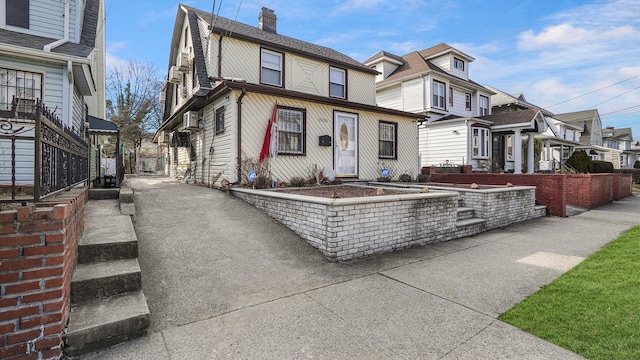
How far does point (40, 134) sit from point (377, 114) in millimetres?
10681

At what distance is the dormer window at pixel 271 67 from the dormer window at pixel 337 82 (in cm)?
255

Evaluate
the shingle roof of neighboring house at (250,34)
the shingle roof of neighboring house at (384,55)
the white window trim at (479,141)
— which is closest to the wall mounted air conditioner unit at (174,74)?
the shingle roof of neighboring house at (250,34)

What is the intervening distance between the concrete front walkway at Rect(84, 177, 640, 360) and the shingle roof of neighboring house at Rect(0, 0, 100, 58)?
5.00m

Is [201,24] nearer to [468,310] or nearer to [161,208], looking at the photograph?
[161,208]

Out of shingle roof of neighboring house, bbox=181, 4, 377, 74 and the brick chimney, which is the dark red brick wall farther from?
the brick chimney

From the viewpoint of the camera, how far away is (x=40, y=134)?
231 cm

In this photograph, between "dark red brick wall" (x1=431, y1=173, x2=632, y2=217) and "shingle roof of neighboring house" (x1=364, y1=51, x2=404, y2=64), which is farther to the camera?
"shingle roof of neighboring house" (x1=364, y1=51, x2=404, y2=64)

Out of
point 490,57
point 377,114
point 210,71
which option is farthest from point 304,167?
point 490,57

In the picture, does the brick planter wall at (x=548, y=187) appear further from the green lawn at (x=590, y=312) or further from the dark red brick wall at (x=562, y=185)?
the green lawn at (x=590, y=312)

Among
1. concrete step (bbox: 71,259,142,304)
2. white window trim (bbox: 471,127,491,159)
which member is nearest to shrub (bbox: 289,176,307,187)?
concrete step (bbox: 71,259,142,304)

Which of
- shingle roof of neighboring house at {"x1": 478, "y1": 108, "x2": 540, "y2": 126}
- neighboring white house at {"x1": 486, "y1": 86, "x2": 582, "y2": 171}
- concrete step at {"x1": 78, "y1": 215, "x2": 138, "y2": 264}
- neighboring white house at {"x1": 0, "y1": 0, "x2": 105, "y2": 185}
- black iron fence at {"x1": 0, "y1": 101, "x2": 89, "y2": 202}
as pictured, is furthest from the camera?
neighboring white house at {"x1": 486, "y1": 86, "x2": 582, "y2": 171}

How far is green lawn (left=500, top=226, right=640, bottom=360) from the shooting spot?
Result: 250cm

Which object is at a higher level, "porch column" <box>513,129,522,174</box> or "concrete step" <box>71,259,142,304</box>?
"porch column" <box>513,129,522,174</box>

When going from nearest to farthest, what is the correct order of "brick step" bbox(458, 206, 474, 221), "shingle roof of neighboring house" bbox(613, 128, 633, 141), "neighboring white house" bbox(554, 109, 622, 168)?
"brick step" bbox(458, 206, 474, 221) < "neighboring white house" bbox(554, 109, 622, 168) < "shingle roof of neighboring house" bbox(613, 128, 633, 141)
